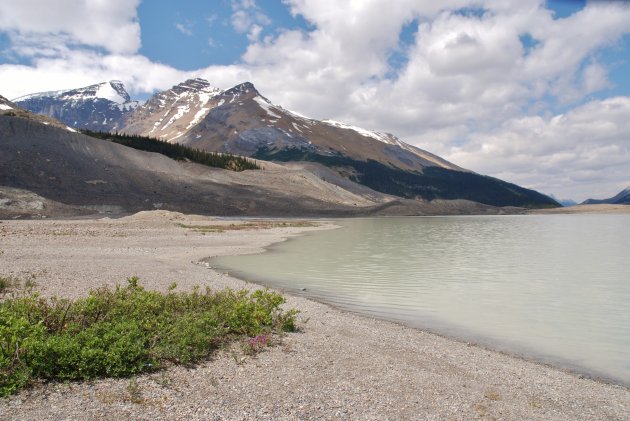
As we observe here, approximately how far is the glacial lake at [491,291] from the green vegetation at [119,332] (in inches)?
288

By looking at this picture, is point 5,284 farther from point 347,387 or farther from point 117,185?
point 117,185

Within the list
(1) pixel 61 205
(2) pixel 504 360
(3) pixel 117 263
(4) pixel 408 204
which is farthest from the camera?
(4) pixel 408 204

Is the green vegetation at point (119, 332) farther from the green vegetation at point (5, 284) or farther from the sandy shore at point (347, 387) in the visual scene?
the green vegetation at point (5, 284)

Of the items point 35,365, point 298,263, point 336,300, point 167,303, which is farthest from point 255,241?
point 35,365

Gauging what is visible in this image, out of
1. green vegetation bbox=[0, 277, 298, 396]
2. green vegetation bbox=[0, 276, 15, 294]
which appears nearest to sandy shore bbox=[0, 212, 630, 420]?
green vegetation bbox=[0, 277, 298, 396]

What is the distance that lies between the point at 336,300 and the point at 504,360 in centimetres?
932

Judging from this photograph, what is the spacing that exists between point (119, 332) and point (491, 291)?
63.1 ft

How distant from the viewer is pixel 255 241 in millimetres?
51125

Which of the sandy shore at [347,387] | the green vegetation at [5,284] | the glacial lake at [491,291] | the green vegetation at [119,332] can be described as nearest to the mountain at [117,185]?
the glacial lake at [491,291]

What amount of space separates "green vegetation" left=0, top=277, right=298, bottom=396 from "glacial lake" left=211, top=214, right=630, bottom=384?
7327mm

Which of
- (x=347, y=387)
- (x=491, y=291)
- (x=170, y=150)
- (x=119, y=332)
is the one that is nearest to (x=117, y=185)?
(x=170, y=150)

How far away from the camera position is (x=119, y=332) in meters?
10.1

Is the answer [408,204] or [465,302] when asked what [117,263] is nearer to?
[465,302]

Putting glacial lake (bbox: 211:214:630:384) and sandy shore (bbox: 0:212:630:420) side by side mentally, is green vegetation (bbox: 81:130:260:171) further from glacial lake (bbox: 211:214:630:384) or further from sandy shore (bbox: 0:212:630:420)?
sandy shore (bbox: 0:212:630:420)
